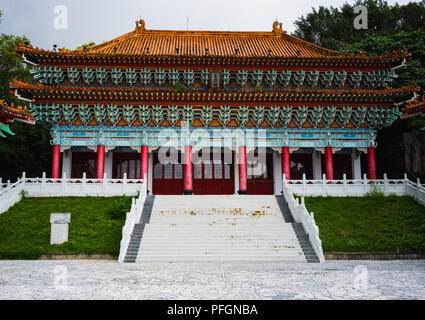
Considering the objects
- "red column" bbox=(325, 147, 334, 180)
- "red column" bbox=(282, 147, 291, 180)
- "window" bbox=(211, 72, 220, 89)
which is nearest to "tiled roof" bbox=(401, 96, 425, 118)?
"red column" bbox=(325, 147, 334, 180)

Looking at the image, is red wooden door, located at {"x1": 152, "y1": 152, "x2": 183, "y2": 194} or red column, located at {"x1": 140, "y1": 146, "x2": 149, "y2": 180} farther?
red wooden door, located at {"x1": 152, "y1": 152, "x2": 183, "y2": 194}

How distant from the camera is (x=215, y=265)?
465 inches

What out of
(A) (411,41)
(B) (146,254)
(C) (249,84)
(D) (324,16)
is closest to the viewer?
(B) (146,254)

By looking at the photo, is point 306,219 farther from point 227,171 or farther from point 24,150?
point 24,150

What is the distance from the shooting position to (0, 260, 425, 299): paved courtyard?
6930mm

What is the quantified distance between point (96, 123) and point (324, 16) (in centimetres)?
3448

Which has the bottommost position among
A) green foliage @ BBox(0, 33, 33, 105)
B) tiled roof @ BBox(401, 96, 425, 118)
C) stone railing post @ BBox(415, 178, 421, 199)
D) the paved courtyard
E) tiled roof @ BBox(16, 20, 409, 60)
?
the paved courtyard

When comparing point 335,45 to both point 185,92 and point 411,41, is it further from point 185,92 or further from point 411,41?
point 185,92

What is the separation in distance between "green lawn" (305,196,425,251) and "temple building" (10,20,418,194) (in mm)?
3810

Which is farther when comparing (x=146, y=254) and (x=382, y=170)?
(x=382, y=170)

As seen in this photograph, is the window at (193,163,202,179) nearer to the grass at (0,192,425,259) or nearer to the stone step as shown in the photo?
the grass at (0,192,425,259)

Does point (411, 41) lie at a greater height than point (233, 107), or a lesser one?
greater

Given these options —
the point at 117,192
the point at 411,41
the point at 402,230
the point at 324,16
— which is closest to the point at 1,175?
the point at 117,192

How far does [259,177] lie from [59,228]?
506 inches
